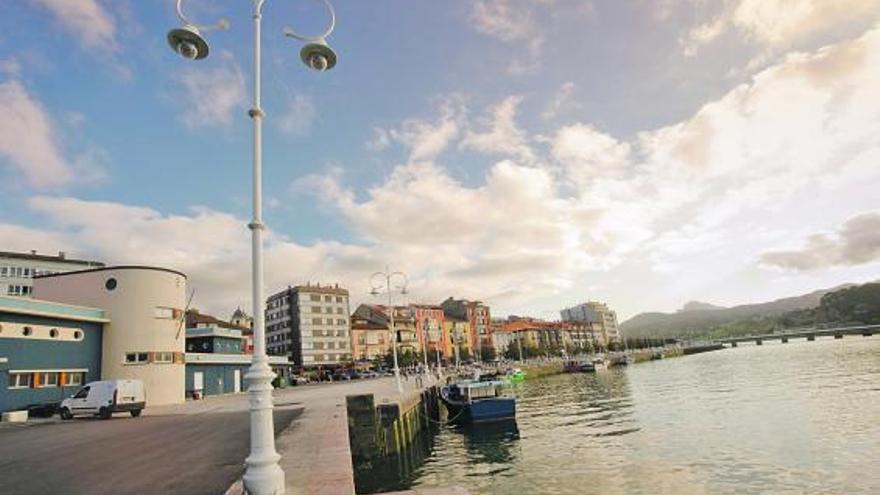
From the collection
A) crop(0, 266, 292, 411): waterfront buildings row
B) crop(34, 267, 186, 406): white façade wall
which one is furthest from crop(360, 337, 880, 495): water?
crop(0, 266, 292, 411): waterfront buildings row

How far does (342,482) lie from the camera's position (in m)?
10.1

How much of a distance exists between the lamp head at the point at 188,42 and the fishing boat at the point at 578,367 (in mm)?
102654

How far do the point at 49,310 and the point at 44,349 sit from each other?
2608 millimetres

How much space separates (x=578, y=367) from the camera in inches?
4151

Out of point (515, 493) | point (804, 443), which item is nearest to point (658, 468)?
point (515, 493)

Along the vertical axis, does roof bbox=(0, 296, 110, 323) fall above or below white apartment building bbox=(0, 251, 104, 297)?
below

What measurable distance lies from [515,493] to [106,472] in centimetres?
1132

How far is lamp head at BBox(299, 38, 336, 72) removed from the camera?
1020 centimetres

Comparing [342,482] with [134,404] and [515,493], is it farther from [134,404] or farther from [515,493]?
[134,404]

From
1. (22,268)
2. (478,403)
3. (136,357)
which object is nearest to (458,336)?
(22,268)

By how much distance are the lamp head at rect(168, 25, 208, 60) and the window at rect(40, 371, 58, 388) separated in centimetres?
3663

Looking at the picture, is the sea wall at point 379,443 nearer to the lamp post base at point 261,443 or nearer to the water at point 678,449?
the water at point 678,449

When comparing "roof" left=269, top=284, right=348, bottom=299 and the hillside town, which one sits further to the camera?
"roof" left=269, top=284, right=348, bottom=299

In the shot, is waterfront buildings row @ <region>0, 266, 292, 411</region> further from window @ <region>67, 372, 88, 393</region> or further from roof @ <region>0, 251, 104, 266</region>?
roof @ <region>0, 251, 104, 266</region>
